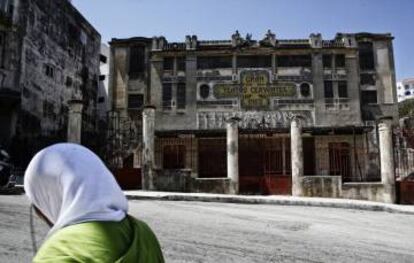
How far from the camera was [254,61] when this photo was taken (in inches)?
1024

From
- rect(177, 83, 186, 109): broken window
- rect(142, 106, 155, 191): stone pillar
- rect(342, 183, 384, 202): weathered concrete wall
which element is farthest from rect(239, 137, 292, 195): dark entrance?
rect(177, 83, 186, 109): broken window

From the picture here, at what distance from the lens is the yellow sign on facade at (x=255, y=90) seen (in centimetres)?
2550

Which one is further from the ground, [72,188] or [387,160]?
[387,160]

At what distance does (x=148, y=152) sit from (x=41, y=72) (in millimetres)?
11502

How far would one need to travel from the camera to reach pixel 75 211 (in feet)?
4.68

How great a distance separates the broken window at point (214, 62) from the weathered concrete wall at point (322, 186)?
13.3m

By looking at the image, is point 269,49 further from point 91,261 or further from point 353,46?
point 91,261

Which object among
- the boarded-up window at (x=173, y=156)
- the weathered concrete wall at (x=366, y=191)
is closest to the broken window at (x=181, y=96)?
the boarded-up window at (x=173, y=156)

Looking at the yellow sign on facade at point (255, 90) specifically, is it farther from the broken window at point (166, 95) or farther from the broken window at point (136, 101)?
the broken window at point (136, 101)

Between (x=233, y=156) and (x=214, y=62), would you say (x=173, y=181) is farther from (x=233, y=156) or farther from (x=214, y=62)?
(x=214, y=62)

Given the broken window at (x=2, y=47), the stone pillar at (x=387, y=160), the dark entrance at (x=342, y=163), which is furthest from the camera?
the broken window at (x=2, y=47)

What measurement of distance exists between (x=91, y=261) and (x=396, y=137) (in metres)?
16.5

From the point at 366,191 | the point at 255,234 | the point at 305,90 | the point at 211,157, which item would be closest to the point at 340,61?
the point at 305,90

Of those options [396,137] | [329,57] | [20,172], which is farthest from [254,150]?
[329,57]
